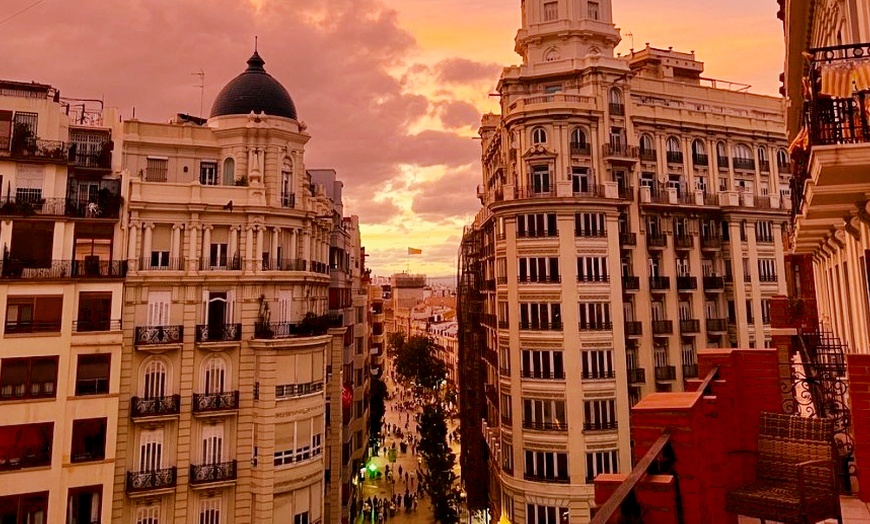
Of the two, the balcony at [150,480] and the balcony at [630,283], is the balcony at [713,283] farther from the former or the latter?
the balcony at [150,480]

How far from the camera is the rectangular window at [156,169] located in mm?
29109

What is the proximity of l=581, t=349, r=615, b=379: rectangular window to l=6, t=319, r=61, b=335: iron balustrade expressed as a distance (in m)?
26.3

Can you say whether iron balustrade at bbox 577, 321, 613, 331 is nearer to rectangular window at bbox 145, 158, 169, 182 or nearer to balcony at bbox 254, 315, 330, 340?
balcony at bbox 254, 315, 330, 340

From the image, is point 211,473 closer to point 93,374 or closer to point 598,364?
point 93,374

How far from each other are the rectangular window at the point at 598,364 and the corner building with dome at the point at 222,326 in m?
14.9

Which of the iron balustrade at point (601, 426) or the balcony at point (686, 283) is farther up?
the balcony at point (686, 283)

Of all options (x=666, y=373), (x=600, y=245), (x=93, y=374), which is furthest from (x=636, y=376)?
(x=93, y=374)

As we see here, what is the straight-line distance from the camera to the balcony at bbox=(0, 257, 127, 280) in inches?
937

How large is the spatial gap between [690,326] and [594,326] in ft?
25.8

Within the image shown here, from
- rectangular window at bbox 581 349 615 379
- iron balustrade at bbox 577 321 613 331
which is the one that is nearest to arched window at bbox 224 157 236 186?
iron balustrade at bbox 577 321 613 331

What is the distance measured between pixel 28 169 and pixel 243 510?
18.2 metres

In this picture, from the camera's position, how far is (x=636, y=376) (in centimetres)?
3391

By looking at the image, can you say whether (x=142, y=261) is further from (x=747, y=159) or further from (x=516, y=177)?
(x=747, y=159)

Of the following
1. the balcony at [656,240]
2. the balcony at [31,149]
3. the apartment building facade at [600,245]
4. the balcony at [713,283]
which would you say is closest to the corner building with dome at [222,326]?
the balcony at [31,149]
